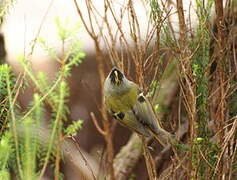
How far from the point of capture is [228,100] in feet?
4.37

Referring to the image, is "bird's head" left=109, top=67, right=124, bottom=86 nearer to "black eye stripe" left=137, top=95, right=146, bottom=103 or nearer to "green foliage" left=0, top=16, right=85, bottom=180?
"black eye stripe" left=137, top=95, right=146, bottom=103

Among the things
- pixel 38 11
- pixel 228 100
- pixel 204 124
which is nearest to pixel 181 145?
pixel 204 124

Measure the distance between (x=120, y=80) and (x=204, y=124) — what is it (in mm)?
242

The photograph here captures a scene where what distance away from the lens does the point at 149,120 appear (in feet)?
4.39

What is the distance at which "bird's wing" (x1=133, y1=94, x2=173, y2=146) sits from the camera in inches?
50.8

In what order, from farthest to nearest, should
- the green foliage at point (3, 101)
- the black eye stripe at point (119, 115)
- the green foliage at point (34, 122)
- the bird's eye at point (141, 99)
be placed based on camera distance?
the black eye stripe at point (119, 115), the bird's eye at point (141, 99), the green foliage at point (3, 101), the green foliage at point (34, 122)

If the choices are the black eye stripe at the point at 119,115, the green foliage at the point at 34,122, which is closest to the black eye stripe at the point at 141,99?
the black eye stripe at the point at 119,115

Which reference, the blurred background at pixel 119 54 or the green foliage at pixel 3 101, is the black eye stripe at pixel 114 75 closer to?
the blurred background at pixel 119 54

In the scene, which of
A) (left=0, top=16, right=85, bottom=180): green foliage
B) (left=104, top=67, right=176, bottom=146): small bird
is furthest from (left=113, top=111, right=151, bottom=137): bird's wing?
(left=0, top=16, right=85, bottom=180): green foliage

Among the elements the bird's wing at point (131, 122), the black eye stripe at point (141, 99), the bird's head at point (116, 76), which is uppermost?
the bird's head at point (116, 76)

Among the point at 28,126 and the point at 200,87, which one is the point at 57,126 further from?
the point at 200,87

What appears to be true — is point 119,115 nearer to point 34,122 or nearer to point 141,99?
point 141,99

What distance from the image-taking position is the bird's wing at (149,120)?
1.29 metres

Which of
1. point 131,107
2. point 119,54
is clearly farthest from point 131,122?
point 119,54
